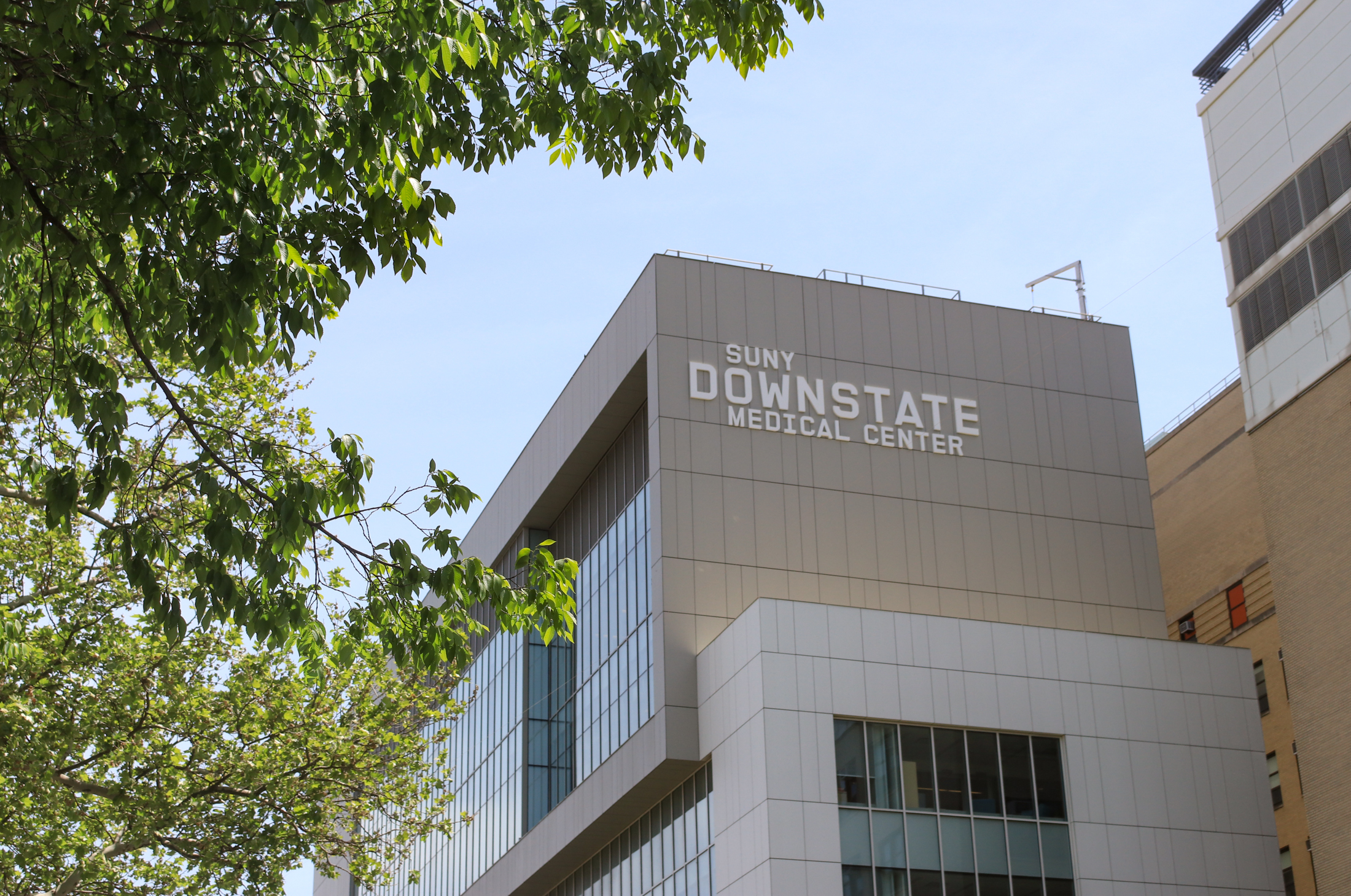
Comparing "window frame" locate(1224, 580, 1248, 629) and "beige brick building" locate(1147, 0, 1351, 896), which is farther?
"window frame" locate(1224, 580, 1248, 629)

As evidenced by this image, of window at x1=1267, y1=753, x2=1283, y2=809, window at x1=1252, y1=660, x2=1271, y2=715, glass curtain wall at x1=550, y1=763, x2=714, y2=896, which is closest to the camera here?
glass curtain wall at x1=550, y1=763, x2=714, y2=896

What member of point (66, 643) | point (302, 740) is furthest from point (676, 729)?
point (66, 643)

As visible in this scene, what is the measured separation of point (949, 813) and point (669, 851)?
666 cm

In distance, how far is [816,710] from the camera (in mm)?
29766

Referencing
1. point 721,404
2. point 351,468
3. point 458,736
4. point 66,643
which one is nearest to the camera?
point 351,468

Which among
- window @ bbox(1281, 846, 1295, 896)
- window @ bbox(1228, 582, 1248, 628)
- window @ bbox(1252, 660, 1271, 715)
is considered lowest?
window @ bbox(1281, 846, 1295, 896)

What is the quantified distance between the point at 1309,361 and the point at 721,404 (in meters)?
12.7

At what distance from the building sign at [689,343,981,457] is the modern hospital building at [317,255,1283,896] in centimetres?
7

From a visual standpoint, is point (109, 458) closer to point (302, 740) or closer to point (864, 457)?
point (302, 740)

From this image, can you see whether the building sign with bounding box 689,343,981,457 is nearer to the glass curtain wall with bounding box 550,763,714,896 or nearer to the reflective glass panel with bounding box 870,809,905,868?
the glass curtain wall with bounding box 550,763,714,896

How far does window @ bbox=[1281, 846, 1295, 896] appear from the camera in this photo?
4409 centimetres

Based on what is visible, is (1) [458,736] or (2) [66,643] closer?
(2) [66,643]

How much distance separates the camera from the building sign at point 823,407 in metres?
35.0

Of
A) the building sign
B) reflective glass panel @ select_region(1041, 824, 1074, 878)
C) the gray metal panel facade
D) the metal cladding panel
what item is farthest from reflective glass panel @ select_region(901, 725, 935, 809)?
the building sign
